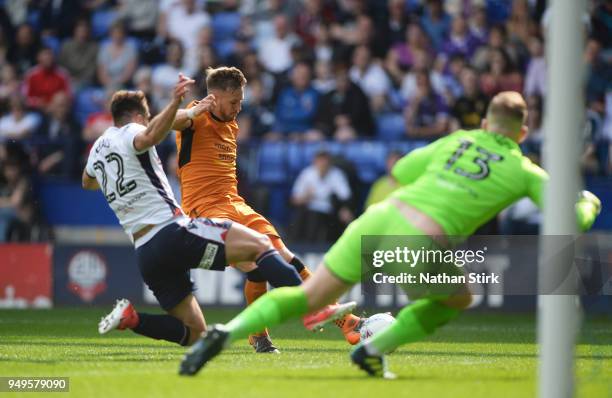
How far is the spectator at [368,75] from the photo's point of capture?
17.7 metres

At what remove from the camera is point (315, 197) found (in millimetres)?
16172

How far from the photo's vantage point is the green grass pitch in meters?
6.86

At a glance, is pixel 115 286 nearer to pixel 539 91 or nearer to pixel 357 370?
pixel 539 91

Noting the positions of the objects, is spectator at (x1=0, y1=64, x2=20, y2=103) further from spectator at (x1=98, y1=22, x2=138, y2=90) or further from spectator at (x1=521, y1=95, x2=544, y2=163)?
spectator at (x1=521, y1=95, x2=544, y2=163)

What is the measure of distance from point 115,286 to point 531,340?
21.7 ft

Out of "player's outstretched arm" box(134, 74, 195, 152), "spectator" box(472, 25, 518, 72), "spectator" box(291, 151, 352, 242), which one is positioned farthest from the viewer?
"spectator" box(472, 25, 518, 72)

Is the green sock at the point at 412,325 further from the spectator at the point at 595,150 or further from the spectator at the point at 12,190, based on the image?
the spectator at the point at 12,190

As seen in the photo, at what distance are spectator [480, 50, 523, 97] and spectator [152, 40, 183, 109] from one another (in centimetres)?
484

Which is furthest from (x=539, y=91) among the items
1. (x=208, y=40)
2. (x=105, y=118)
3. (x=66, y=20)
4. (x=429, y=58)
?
(x=66, y=20)

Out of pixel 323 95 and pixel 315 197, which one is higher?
pixel 323 95

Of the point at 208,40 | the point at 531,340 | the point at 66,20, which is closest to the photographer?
the point at 531,340

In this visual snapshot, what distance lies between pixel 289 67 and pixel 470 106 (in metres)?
3.46

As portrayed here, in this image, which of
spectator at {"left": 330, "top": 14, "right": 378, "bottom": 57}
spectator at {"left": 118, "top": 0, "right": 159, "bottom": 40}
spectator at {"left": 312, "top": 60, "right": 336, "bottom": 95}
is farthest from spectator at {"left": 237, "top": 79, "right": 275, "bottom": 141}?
spectator at {"left": 118, "top": 0, "right": 159, "bottom": 40}

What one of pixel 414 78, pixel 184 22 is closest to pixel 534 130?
pixel 414 78
